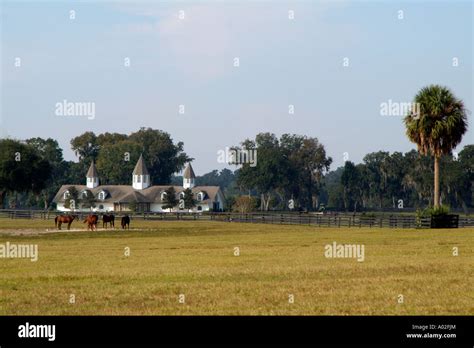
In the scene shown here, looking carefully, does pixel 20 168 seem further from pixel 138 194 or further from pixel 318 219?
pixel 318 219

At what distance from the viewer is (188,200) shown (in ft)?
538

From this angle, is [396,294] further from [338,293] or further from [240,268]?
[240,268]

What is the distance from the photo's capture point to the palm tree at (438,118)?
67.5 meters

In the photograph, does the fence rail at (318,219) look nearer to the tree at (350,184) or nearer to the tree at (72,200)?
the tree at (72,200)

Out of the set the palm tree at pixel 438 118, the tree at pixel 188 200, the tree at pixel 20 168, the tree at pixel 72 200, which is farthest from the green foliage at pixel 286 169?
the palm tree at pixel 438 118

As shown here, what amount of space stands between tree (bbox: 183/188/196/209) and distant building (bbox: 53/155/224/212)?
506 cm

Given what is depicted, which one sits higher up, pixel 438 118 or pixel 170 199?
pixel 438 118

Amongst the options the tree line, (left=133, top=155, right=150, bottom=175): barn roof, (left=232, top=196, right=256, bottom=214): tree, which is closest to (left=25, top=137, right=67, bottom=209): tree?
the tree line

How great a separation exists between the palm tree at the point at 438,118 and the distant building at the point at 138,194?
346ft

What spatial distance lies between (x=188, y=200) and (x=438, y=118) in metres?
99.3

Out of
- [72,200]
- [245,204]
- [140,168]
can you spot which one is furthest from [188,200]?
[72,200]
